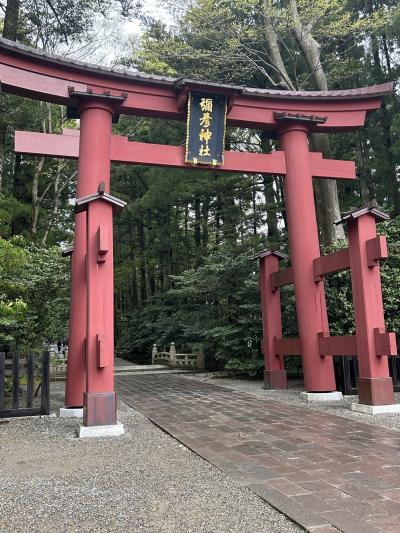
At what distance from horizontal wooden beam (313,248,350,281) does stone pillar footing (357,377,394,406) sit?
6.49 feet

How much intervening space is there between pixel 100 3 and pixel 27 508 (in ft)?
43.7

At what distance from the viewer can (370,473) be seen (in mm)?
3914

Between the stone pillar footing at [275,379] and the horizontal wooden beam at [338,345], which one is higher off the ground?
the horizontal wooden beam at [338,345]

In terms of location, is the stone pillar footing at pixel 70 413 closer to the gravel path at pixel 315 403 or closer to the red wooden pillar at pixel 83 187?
the red wooden pillar at pixel 83 187

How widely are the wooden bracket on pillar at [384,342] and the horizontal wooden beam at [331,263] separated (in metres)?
1.29

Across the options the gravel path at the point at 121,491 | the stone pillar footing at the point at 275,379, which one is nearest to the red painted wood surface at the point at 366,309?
the stone pillar footing at the point at 275,379

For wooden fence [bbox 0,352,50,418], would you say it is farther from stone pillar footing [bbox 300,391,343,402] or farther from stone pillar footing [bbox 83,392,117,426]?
stone pillar footing [bbox 300,391,343,402]

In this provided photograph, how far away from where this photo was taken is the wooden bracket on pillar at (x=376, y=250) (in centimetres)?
716

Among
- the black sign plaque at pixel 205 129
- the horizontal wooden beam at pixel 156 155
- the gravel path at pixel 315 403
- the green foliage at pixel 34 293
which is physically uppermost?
the black sign plaque at pixel 205 129

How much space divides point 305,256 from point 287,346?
1983 mm

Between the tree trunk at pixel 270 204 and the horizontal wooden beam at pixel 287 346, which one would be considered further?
the tree trunk at pixel 270 204

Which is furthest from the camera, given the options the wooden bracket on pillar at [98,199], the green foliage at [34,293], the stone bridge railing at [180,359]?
the stone bridge railing at [180,359]

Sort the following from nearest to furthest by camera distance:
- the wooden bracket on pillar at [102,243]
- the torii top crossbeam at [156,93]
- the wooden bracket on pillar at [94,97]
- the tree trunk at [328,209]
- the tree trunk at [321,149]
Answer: the wooden bracket on pillar at [102,243] → the torii top crossbeam at [156,93] → the wooden bracket on pillar at [94,97] → the tree trunk at [328,209] → the tree trunk at [321,149]

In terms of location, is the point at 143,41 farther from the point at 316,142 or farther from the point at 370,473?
the point at 370,473
